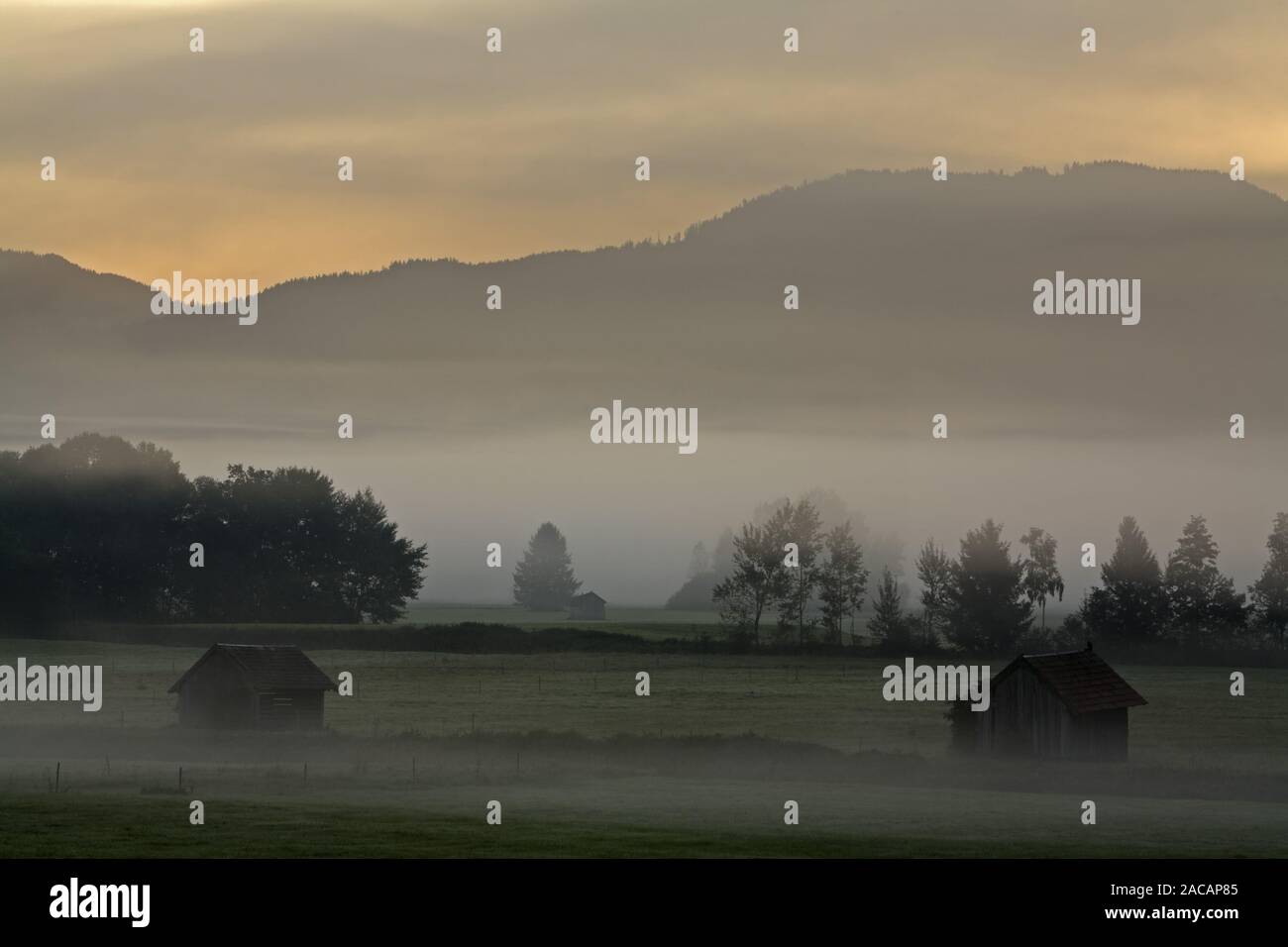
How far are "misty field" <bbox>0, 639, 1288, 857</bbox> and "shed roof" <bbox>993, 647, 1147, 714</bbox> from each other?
249cm

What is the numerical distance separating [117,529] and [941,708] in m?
93.0

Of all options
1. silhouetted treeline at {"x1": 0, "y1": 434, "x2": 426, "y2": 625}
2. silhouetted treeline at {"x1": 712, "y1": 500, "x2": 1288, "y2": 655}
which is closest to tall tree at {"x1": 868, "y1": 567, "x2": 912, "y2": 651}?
silhouetted treeline at {"x1": 712, "y1": 500, "x2": 1288, "y2": 655}

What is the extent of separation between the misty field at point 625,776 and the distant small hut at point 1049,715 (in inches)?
69.1

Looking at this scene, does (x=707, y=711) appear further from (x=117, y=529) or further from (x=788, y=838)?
(x=117, y=529)

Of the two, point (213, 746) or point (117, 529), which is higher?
point (117, 529)

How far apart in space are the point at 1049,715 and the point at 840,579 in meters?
83.1

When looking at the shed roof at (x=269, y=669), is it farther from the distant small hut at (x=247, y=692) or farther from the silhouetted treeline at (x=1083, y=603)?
the silhouetted treeline at (x=1083, y=603)

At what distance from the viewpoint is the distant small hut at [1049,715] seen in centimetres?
6462

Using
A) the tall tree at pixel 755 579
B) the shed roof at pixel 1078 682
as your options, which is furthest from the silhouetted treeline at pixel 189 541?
the shed roof at pixel 1078 682

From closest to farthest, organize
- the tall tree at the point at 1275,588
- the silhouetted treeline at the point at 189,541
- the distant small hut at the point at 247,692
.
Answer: the distant small hut at the point at 247,692, the tall tree at the point at 1275,588, the silhouetted treeline at the point at 189,541

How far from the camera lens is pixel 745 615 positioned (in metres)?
144

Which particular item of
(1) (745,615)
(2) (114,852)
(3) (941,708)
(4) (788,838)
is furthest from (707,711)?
(1) (745,615)

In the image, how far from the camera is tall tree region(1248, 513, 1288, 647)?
404ft
